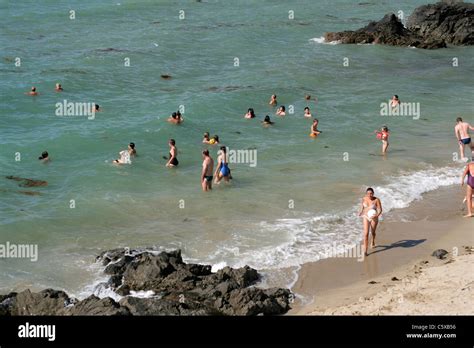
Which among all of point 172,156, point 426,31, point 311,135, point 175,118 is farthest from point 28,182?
point 426,31

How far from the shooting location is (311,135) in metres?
23.9

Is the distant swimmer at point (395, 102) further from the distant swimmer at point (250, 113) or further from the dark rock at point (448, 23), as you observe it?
the dark rock at point (448, 23)

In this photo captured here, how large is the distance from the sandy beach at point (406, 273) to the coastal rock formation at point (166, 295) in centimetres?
89

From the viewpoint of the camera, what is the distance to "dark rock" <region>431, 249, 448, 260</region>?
46.5 ft

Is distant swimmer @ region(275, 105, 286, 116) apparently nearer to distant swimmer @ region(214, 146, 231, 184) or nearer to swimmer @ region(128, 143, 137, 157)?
swimmer @ region(128, 143, 137, 157)

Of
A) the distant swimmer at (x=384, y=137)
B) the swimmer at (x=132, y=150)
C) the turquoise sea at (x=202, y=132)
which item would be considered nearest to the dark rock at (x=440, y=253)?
the turquoise sea at (x=202, y=132)

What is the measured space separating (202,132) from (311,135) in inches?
150

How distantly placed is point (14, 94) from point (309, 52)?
16.1m

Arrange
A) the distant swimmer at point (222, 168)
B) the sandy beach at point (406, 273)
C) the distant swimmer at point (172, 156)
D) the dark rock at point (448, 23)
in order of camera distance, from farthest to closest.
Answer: the dark rock at point (448, 23)
the distant swimmer at point (172, 156)
the distant swimmer at point (222, 168)
the sandy beach at point (406, 273)

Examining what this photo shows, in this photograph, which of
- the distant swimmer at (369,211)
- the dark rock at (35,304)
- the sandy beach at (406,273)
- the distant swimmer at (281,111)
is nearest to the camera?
the sandy beach at (406,273)

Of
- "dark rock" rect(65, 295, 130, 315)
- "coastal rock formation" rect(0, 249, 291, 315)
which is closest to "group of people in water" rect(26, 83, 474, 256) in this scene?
"coastal rock formation" rect(0, 249, 291, 315)

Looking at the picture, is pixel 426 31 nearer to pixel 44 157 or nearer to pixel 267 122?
pixel 267 122

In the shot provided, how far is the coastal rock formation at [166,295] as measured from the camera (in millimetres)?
11094

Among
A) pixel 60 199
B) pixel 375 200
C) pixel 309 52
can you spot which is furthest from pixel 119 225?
pixel 309 52
